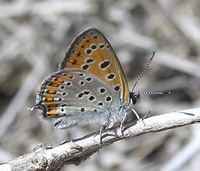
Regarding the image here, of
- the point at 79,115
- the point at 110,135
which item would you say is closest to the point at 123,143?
the point at 79,115

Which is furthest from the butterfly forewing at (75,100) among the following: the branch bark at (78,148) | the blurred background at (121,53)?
the blurred background at (121,53)

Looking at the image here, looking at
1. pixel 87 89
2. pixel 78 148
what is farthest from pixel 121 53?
pixel 78 148

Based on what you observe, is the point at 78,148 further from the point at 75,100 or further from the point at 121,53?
the point at 121,53

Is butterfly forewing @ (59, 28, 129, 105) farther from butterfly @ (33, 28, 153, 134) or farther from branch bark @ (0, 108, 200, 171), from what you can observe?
branch bark @ (0, 108, 200, 171)

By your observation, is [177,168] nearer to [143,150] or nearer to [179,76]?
[143,150]

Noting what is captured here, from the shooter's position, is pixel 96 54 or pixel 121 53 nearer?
pixel 96 54
